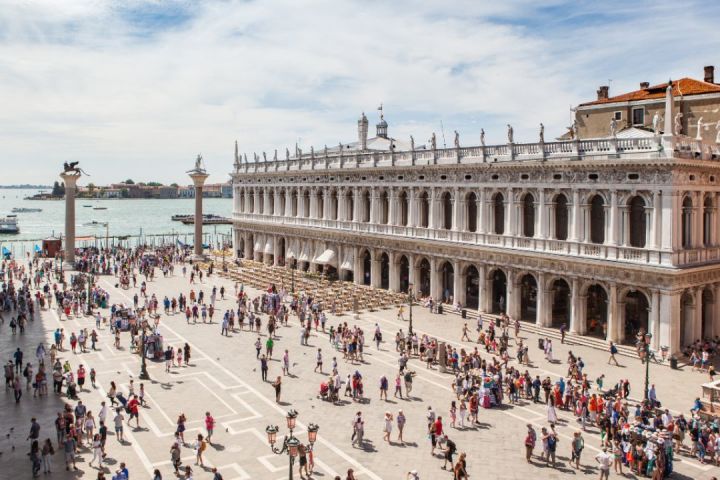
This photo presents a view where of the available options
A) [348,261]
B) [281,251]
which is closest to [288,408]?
[348,261]

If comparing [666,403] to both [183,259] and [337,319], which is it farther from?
[183,259]

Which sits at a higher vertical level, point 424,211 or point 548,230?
point 424,211

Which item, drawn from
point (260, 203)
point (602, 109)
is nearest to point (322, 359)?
point (602, 109)

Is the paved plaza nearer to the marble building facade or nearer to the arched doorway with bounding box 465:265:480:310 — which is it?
the marble building facade

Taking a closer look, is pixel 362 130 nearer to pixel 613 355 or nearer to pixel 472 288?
pixel 472 288

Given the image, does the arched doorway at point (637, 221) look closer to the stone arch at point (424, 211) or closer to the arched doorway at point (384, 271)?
the stone arch at point (424, 211)

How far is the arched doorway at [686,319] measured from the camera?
99.5 feet

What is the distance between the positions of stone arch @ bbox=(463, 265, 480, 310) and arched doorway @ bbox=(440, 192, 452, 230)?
3.24m

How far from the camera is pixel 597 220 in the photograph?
109 ft

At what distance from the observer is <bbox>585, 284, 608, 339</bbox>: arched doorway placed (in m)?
34.1

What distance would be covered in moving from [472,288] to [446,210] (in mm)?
5641

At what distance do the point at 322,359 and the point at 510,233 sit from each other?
45.5 ft

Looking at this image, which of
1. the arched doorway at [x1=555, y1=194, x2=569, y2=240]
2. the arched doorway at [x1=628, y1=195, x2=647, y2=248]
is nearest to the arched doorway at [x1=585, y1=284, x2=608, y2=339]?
the arched doorway at [x1=555, y1=194, x2=569, y2=240]

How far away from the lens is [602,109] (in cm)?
4172
